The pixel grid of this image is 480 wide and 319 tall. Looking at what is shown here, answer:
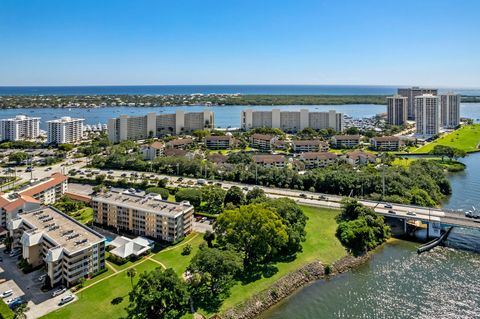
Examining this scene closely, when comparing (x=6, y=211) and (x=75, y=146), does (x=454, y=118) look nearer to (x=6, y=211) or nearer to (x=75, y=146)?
(x=75, y=146)

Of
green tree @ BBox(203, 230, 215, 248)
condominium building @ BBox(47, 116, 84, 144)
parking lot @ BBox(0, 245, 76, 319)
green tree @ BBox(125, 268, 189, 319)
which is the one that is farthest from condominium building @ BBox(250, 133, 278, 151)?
green tree @ BBox(125, 268, 189, 319)

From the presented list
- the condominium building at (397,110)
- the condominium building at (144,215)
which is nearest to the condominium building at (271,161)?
the condominium building at (144,215)

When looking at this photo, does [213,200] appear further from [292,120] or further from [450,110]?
[450,110]

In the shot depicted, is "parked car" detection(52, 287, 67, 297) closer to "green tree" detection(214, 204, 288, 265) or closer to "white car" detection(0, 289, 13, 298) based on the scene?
"white car" detection(0, 289, 13, 298)

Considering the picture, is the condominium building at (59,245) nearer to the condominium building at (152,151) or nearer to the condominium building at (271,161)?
the condominium building at (271,161)

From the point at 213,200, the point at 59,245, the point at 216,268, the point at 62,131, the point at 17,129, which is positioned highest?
the point at 17,129

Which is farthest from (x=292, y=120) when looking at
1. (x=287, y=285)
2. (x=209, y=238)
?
(x=287, y=285)
